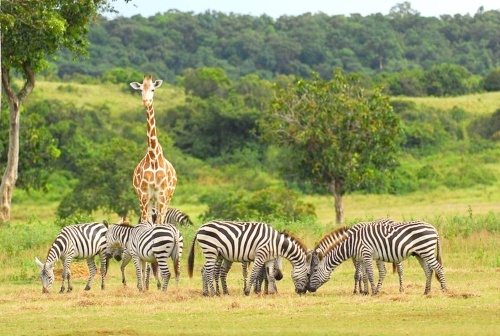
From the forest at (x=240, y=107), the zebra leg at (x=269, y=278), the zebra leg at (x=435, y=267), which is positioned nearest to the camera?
the zebra leg at (x=435, y=267)

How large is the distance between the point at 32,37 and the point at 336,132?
12125mm

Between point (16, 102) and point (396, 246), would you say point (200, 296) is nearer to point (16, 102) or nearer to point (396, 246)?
point (396, 246)

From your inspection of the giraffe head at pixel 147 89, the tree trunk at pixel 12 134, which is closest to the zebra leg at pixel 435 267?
the giraffe head at pixel 147 89

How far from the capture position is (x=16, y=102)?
2961cm

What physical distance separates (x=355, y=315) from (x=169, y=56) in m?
100.0

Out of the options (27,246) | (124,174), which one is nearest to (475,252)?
(27,246)

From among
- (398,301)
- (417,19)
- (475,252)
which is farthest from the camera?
(417,19)

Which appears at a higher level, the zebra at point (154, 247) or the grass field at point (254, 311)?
the zebra at point (154, 247)

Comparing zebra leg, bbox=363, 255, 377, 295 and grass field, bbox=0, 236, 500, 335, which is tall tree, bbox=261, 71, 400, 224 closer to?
grass field, bbox=0, 236, 500, 335

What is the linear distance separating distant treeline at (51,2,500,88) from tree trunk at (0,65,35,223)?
244 ft

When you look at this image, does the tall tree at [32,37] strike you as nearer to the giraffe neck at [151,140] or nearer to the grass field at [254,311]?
the giraffe neck at [151,140]

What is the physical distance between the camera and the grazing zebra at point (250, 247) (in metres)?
18.4

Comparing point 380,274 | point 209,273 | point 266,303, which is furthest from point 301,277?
point 266,303

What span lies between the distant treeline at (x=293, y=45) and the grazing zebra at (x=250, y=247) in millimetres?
84965
